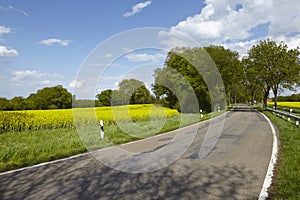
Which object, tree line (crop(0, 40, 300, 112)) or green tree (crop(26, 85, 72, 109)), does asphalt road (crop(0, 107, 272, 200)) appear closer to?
tree line (crop(0, 40, 300, 112))

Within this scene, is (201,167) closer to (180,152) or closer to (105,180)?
(180,152)

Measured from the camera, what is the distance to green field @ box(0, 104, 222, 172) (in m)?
7.26

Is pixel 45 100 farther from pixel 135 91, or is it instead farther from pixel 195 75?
pixel 135 91

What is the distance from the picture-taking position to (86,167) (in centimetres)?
552

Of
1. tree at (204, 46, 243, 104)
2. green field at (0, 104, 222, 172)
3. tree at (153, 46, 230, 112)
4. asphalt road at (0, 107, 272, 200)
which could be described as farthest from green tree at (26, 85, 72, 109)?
asphalt road at (0, 107, 272, 200)

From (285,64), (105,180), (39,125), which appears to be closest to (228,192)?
(105,180)

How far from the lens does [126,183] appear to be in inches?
170

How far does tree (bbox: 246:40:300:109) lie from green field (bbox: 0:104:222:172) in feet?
60.0

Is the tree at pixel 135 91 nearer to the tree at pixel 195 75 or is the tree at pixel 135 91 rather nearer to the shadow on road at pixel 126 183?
the tree at pixel 195 75

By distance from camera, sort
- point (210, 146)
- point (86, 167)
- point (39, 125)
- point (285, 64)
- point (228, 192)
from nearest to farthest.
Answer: point (228, 192) → point (86, 167) → point (210, 146) → point (39, 125) → point (285, 64)

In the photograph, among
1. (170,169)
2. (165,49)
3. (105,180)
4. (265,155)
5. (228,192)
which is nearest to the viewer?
(228,192)

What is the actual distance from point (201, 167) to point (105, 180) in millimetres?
2121

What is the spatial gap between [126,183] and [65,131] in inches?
389

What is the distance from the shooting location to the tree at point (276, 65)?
30.0m
